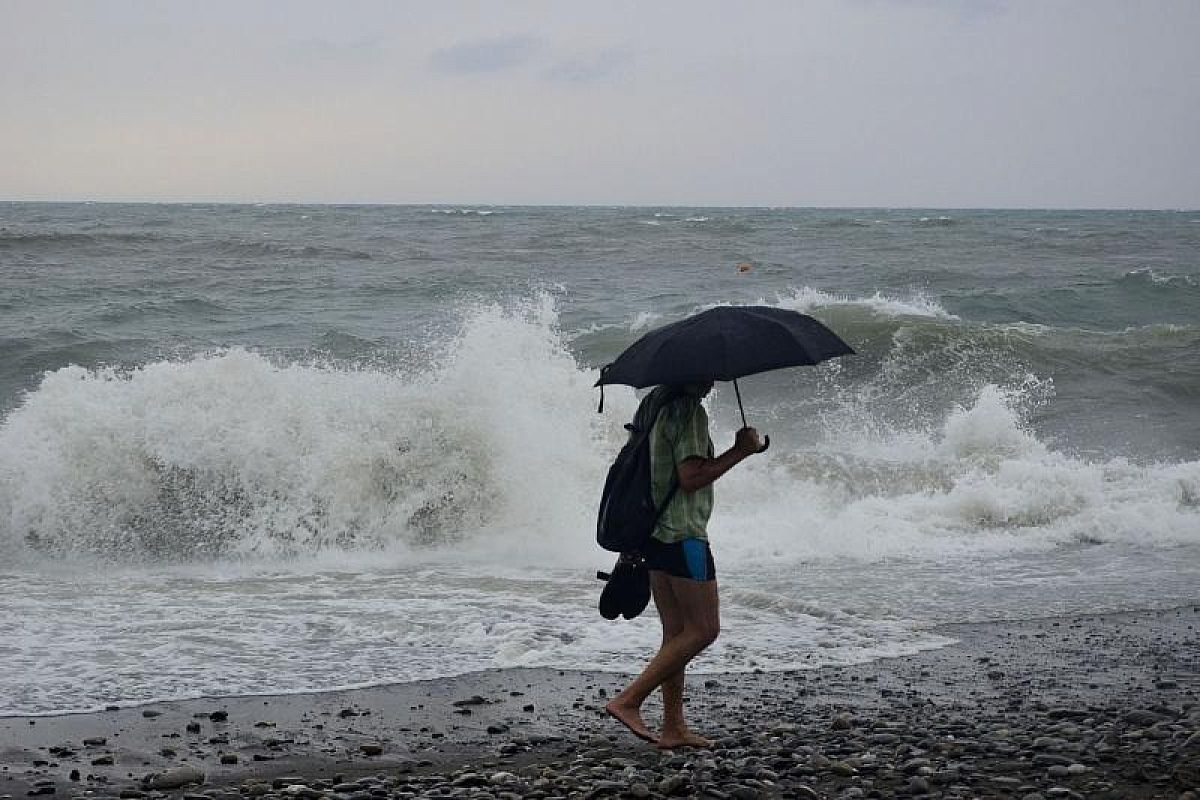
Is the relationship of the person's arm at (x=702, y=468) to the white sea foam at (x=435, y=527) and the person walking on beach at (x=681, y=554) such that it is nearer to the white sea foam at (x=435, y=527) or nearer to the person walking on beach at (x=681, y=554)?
the person walking on beach at (x=681, y=554)

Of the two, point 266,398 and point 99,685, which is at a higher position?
point 266,398

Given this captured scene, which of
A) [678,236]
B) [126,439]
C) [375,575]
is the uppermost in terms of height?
[678,236]

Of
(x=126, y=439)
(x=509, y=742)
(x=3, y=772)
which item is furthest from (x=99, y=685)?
(x=126, y=439)

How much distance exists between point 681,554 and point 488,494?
244 inches

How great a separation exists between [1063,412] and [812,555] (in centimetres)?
764

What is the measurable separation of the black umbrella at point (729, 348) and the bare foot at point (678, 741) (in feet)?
4.35

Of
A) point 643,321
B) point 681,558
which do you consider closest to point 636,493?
point 681,558

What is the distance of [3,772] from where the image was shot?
17.2ft

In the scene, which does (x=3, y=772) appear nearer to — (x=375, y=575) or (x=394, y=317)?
(x=375, y=575)

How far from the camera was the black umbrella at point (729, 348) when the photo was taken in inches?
195

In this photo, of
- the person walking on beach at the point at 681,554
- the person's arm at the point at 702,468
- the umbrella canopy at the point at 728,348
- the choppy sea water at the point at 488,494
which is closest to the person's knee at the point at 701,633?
the person walking on beach at the point at 681,554

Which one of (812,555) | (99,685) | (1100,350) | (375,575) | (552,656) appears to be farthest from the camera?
(1100,350)

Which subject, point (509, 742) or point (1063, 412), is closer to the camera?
point (509, 742)

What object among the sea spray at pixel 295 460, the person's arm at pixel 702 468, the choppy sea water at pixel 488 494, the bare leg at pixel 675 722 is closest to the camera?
the person's arm at pixel 702 468
